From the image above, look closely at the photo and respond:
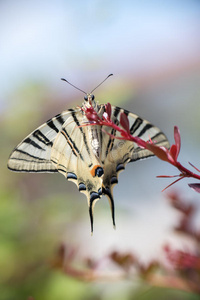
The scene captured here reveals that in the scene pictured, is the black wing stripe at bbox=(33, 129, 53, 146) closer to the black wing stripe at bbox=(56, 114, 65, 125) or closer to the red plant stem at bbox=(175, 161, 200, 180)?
the black wing stripe at bbox=(56, 114, 65, 125)

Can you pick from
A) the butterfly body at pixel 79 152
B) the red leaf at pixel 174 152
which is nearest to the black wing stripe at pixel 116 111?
the butterfly body at pixel 79 152

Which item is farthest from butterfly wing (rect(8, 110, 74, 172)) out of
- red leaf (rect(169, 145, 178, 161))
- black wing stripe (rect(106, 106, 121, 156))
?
red leaf (rect(169, 145, 178, 161))

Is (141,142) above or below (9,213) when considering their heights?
above

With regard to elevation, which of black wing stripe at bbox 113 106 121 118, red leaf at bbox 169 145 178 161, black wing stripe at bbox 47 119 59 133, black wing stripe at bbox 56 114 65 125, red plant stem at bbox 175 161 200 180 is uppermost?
black wing stripe at bbox 113 106 121 118

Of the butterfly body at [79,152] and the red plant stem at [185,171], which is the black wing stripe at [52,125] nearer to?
the butterfly body at [79,152]

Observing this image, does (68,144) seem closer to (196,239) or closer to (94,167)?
(94,167)

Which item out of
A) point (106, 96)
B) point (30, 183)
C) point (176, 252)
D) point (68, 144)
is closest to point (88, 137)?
point (68, 144)

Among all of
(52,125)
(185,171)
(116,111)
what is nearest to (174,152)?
(185,171)
